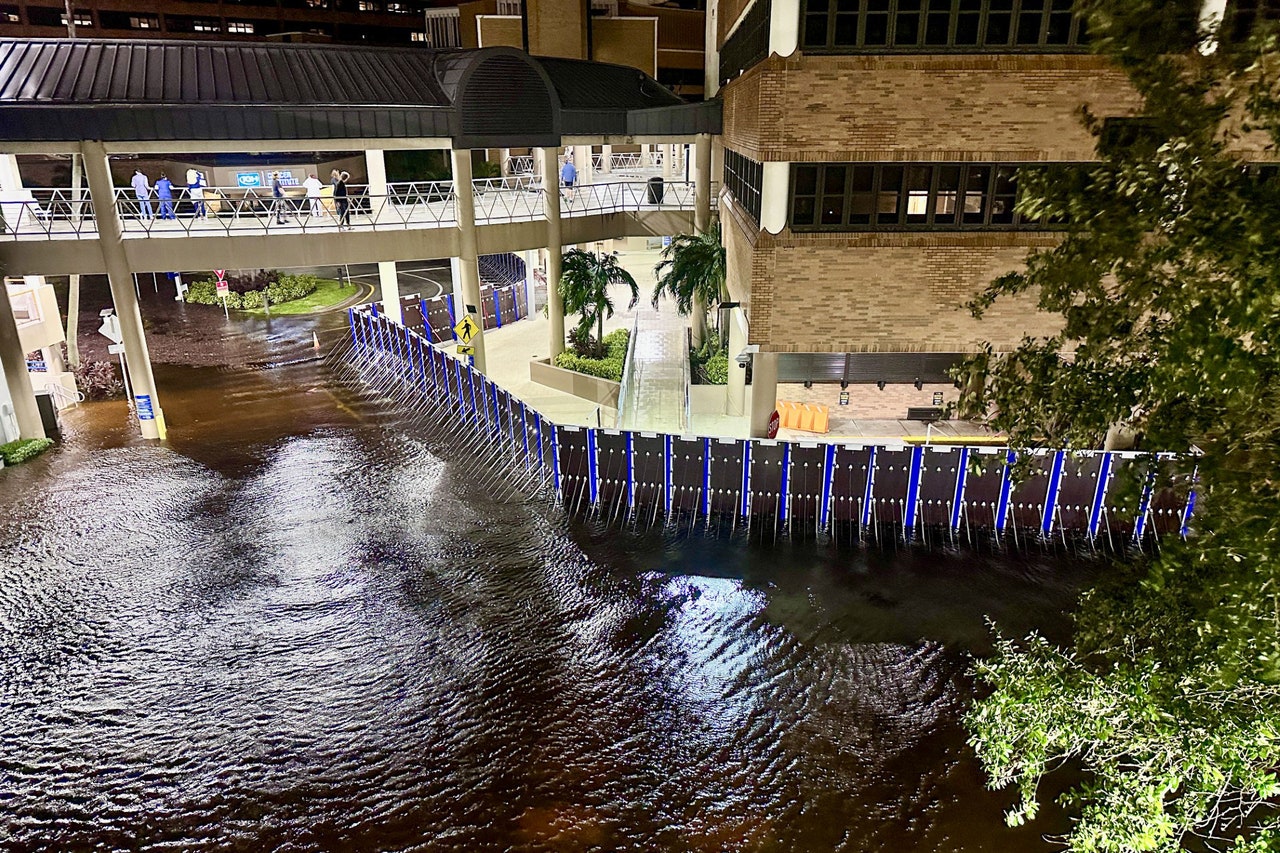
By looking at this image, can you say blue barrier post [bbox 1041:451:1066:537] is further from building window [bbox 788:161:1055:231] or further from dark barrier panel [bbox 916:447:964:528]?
building window [bbox 788:161:1055:231]

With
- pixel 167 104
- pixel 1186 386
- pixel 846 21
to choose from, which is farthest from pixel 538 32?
pixel 1186 386

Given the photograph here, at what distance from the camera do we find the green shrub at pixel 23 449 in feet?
54.5

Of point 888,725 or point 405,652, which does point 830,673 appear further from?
point 405,652

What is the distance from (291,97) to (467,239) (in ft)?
16.2

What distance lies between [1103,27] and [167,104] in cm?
1823

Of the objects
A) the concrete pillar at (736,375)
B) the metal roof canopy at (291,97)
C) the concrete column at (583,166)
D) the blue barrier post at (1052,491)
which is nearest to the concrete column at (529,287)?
the concrete column at (583,166)

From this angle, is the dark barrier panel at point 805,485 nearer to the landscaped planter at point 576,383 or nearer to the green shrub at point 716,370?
the landscaped planter at point 576,383

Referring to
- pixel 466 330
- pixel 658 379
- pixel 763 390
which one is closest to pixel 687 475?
pixel 763 390

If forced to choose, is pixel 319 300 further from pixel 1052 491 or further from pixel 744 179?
pixel 1052 491

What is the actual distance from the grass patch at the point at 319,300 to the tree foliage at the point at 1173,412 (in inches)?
1169

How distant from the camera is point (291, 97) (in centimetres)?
1812

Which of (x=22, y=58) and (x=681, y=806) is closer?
(x=681, y=806)

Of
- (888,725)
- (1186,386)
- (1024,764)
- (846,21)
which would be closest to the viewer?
(1186,386)

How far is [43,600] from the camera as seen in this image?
465 inches
